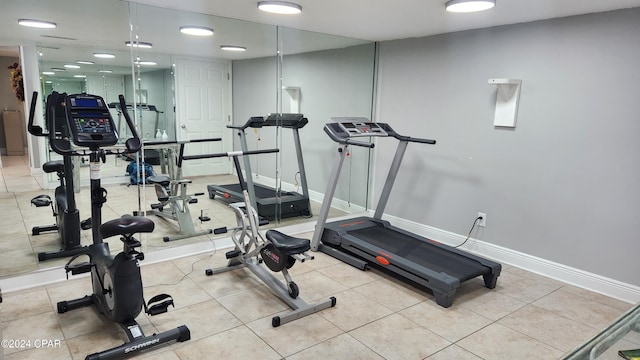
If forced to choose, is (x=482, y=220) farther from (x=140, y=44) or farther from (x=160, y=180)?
(x=140, y=44)

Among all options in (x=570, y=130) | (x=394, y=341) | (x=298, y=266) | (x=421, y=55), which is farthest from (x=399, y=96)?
(x=394, y=341)

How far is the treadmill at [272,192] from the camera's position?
451cm

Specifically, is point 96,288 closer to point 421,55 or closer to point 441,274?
point 441,274

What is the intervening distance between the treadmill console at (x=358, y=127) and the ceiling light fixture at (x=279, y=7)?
1.02m

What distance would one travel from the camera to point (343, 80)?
4859 mm

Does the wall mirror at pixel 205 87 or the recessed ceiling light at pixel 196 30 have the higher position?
the recessed ceiling light at pixel 196 30

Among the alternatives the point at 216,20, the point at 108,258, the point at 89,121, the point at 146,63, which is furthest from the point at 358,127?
the point at 108,258

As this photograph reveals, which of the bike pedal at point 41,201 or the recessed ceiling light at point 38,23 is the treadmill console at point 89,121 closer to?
the recessed ceiling light at point 38,23

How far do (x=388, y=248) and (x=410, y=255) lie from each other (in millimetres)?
217

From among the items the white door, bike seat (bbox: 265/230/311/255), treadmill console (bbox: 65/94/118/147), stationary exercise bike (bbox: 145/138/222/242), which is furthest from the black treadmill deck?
treadmill console (bbox: 65/94/118/147)

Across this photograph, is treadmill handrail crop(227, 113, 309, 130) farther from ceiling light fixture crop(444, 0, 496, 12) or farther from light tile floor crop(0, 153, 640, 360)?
ceiling light fixture crop(444, 0, 496, 12)

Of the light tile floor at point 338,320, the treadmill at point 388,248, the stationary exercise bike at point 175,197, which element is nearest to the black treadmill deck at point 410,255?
the treadmill at point 388,248

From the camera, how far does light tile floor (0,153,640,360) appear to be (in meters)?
2.36

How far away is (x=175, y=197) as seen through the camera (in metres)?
4.14
